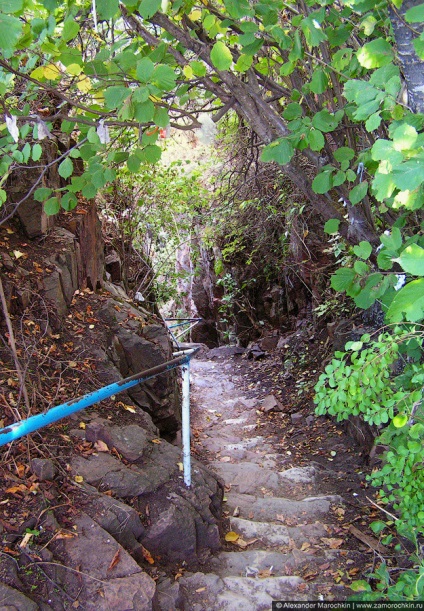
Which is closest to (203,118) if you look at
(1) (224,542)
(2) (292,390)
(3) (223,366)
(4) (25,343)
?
(3) (223,366)

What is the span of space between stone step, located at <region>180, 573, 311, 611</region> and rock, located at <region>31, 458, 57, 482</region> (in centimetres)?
87

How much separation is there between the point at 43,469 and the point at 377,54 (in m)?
2.58

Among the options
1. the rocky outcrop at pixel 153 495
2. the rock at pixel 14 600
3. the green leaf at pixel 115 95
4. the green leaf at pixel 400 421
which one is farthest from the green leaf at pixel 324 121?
the rock at pixel 14 600

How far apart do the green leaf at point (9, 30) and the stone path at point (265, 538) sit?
2523 millimetres

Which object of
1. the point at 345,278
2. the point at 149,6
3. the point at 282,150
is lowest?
the point at 345,278

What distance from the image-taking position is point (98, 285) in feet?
16.6

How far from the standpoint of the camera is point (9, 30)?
179 centimetres

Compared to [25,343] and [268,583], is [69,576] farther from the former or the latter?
[25,343]

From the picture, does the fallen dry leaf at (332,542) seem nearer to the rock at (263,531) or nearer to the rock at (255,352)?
the rock at (263,531)

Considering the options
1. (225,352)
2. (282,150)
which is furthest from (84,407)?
(225,352)

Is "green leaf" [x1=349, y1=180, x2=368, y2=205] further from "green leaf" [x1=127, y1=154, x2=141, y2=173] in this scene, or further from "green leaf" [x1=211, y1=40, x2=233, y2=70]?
"green leaf" [x1=127, y1=154, x2=141, y2=173]

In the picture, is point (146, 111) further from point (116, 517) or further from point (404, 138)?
point (116, 517)

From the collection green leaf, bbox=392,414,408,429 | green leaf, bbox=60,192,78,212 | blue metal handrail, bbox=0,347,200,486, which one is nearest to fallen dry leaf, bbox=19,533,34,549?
blue metal handrail, bbox=0,347,200,486

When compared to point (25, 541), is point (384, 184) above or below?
above
